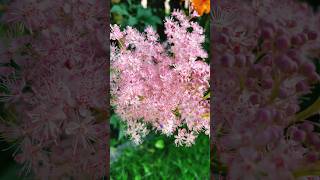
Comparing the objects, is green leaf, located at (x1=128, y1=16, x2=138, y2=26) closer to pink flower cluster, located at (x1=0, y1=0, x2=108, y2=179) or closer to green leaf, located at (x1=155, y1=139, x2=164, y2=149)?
pink flower cluster, located at (x1=0, y1=0, x2=108, y2=179)

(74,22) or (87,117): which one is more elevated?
(74,22)

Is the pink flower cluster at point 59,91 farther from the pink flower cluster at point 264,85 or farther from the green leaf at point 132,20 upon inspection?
the pink flower cluster at point 264,85

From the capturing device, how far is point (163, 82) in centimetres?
102

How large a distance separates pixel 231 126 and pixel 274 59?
0.15m

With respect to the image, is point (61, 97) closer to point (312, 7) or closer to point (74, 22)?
point (74, 22)

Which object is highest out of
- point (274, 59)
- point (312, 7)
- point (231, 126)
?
point (312, 7)

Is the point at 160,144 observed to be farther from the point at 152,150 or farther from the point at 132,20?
the point at 132,20

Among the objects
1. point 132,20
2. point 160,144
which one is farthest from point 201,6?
point 160,144

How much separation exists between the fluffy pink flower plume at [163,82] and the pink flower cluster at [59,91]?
4 cm

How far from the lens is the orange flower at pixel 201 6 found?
106 cm

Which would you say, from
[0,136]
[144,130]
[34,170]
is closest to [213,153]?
[144,130]

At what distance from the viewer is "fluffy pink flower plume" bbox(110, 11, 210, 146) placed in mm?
1017

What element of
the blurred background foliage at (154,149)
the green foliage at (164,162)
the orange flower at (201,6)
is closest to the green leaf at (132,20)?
the blurred background foliage at (154,149)

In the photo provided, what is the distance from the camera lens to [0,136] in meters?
1.14
